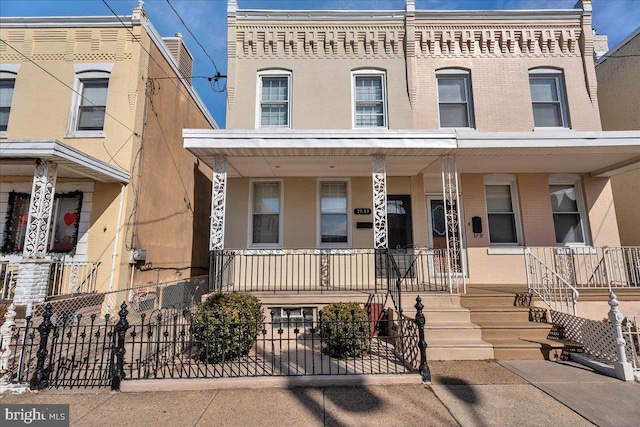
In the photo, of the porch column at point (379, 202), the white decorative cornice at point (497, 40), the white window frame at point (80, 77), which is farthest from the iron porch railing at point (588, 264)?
→ the white window frame at point (80, 77)

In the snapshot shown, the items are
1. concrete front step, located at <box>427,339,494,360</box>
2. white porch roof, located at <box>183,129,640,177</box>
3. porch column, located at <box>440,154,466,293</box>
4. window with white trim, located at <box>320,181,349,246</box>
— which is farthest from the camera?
window with white trim, located at <box>320,181,349,246</box>

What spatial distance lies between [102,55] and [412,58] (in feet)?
28.9

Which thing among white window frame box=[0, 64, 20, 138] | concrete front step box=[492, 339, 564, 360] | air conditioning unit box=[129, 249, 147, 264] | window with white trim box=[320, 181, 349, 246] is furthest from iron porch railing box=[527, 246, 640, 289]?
white window frame box=[0, 64, 20, 138]

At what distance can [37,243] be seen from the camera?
664cm

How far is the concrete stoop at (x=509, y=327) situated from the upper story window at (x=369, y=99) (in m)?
5.32

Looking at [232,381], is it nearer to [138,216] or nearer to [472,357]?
[472,357]

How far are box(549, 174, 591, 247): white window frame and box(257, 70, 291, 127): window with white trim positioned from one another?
7855mm

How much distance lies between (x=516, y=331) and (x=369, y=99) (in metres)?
6.94

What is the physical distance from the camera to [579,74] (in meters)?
9.42

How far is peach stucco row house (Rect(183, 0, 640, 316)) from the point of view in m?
8.80

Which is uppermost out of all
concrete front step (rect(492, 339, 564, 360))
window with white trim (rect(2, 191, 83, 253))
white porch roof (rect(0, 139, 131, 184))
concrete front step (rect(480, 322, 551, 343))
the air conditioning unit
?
white porch roof (rect(0, 139, 131, 184))

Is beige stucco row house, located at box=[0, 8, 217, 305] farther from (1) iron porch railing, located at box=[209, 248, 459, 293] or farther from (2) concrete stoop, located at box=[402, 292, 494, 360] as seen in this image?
(2) concrete stoop, located at box=[402, 292, 494, 360]

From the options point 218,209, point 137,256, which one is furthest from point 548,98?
point 137,256

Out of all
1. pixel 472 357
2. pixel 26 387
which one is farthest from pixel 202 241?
pixel 472 357
